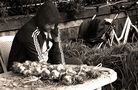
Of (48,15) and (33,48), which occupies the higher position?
(48,15)

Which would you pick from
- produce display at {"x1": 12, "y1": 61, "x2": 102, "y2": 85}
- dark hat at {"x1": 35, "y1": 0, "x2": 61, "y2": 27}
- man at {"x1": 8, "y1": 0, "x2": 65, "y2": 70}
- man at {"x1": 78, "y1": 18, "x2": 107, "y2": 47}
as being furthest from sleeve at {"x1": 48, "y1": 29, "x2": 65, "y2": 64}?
man at {"x1": 78, "y1": 18, "x2": 107, "y2": 47}

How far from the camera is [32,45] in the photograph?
4.62 m

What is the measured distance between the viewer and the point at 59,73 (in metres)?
3.72

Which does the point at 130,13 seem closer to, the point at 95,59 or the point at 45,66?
the point at 95,59

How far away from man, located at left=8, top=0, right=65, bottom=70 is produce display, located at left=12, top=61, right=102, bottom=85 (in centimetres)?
62

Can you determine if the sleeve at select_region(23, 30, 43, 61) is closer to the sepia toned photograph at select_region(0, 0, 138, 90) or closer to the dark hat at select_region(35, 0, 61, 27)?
the sepia toned photograph at select_region(0, 0, 138, 90)

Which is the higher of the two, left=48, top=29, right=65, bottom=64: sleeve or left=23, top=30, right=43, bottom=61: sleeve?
left=23, top=30, right=43, bottom=61: sleeve

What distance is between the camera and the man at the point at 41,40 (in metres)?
4.63

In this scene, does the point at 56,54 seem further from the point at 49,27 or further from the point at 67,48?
the point at 67,48

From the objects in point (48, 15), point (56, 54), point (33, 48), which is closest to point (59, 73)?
point (33, 48)

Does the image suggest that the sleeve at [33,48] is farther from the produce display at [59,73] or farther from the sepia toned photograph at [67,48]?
the produce display at [59,73]

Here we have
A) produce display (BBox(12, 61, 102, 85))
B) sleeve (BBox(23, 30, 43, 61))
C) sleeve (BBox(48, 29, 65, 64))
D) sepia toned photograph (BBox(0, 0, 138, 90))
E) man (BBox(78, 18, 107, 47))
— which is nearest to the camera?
produce display (BBox(12, 61, 102, 85))

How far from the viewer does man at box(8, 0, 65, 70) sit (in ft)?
15.2

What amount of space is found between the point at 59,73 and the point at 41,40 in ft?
3.55
